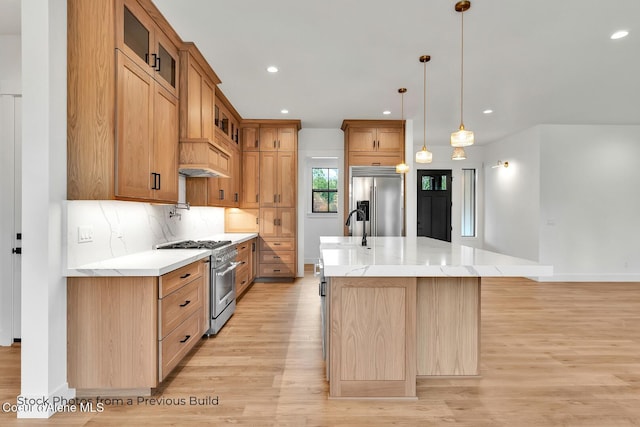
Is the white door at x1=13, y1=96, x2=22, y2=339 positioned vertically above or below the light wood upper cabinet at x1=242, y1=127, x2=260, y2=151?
below

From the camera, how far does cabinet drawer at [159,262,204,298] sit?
2191 millimetres

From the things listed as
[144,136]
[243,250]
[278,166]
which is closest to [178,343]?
[144,136]

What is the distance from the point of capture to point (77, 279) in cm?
207

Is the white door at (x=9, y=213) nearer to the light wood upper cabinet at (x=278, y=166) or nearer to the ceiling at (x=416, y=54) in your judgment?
the ceiling at (x=416, y=54)

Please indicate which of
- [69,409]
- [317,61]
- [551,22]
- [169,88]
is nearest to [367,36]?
[317,61]

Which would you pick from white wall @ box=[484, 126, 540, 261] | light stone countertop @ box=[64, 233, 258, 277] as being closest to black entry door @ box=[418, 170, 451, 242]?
white wall @ box=[484, 126, 540, 261]

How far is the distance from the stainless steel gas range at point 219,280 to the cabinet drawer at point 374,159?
106 inches

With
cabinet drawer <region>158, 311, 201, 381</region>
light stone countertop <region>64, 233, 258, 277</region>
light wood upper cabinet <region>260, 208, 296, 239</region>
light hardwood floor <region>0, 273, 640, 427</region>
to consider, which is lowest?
light hardwood floor <region>0, 273, 640, 427</region>

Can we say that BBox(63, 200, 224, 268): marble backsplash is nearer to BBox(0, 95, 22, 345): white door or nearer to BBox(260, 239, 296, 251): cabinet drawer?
BBox(0, 95, 22, 345): white door

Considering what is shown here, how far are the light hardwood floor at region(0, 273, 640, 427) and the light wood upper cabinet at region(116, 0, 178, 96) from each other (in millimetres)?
2390

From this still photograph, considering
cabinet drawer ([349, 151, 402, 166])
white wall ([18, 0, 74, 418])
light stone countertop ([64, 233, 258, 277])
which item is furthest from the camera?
cabinet drawer ([349, 151, 402, 166])

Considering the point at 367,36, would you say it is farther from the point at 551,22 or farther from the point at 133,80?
the point at 133,80

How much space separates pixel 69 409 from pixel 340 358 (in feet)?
5.66

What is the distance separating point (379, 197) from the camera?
5.38 meters
